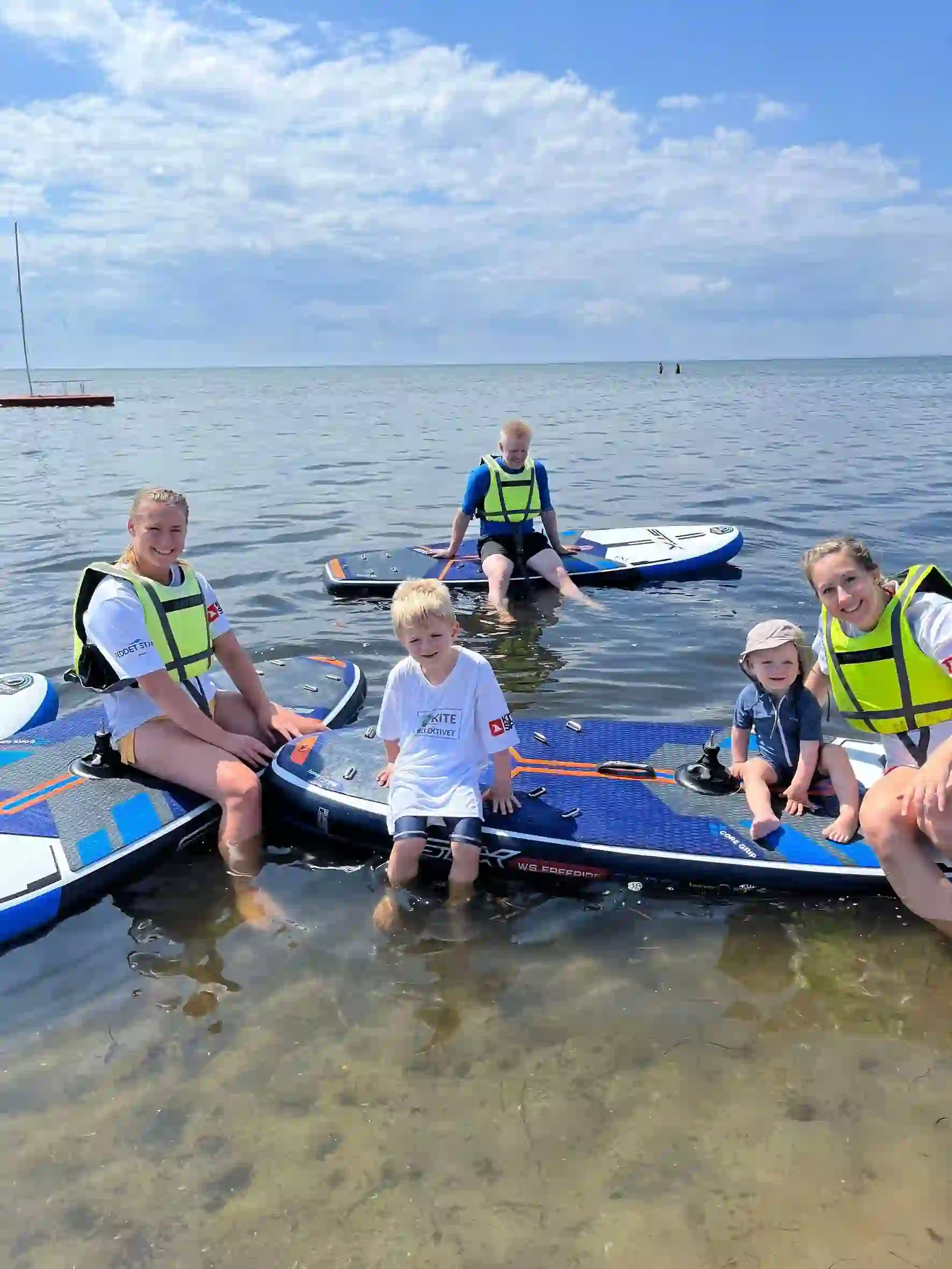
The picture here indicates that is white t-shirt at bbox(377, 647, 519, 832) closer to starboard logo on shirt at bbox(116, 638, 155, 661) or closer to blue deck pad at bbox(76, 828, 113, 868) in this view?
starboard logo on shirt at bbox(116, 638, 155, 661)

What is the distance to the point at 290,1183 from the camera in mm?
3023

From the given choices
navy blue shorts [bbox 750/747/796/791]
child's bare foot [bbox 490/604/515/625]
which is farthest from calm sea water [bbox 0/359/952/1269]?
child's bare foot [bbox 490/604/515/625]

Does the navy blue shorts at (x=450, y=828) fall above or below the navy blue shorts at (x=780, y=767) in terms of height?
below

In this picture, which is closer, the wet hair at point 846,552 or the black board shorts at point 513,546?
the wet hair at point 846,552

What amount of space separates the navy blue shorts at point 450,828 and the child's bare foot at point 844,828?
1.64m

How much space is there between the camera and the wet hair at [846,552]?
12.8ft

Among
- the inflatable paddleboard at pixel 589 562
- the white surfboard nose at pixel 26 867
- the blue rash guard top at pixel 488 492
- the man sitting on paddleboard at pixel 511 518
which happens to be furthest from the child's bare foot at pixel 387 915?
the blue rash guard top at pixel 488 492

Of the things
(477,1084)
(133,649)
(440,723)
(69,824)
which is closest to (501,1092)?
(477,1084)

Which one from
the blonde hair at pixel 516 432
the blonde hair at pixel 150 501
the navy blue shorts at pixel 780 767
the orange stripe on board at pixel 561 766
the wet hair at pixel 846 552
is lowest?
the orange stripe on board at pixel 561 766

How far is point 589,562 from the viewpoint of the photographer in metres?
10.6

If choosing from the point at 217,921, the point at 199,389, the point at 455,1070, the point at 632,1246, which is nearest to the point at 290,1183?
the point at 455,1070

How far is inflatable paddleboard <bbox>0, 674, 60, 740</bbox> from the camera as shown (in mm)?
6387

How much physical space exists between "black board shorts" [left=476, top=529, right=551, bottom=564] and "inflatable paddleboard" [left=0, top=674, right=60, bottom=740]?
4.75 meters

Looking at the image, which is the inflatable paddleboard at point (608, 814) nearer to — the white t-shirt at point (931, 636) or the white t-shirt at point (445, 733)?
the white t-shirt at point (445, 733)
